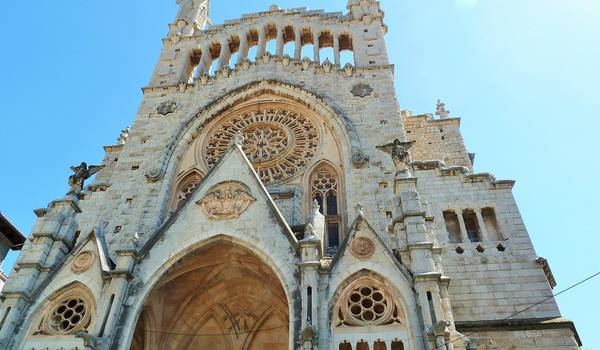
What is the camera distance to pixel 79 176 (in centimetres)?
1514

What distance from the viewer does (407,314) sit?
10336 millimetres

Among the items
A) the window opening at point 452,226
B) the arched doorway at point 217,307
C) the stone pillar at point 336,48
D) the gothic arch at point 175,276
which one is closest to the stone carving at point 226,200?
the gothic arch at point 175,276

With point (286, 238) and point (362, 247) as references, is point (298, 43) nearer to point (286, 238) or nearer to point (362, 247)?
point (286, 238)

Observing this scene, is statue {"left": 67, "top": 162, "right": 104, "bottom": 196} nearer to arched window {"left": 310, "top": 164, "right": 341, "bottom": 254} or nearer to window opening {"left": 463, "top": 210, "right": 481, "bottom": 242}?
arched window {"left": 310, "top": 164, "right": 341, "bottom": 254}

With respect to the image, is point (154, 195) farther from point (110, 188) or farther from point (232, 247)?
point (232, 247)

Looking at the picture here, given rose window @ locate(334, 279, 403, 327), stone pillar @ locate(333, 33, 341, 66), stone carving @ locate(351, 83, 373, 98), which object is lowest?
rose window @ locate(334, 279, 403, 327)

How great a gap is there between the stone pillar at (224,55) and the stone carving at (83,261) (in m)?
11.6

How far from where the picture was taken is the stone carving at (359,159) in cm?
1577

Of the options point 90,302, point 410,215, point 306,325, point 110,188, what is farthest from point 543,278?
point 110,188

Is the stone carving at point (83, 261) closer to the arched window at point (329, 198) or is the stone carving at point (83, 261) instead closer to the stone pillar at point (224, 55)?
the arched window at point (329, 198)

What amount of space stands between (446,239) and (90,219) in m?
11.7

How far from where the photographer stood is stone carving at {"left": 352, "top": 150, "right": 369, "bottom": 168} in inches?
621

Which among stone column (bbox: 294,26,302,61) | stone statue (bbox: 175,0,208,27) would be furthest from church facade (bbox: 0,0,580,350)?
stone statue (bbox: 175,0,208,27)

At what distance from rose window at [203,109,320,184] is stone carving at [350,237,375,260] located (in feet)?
18.8
